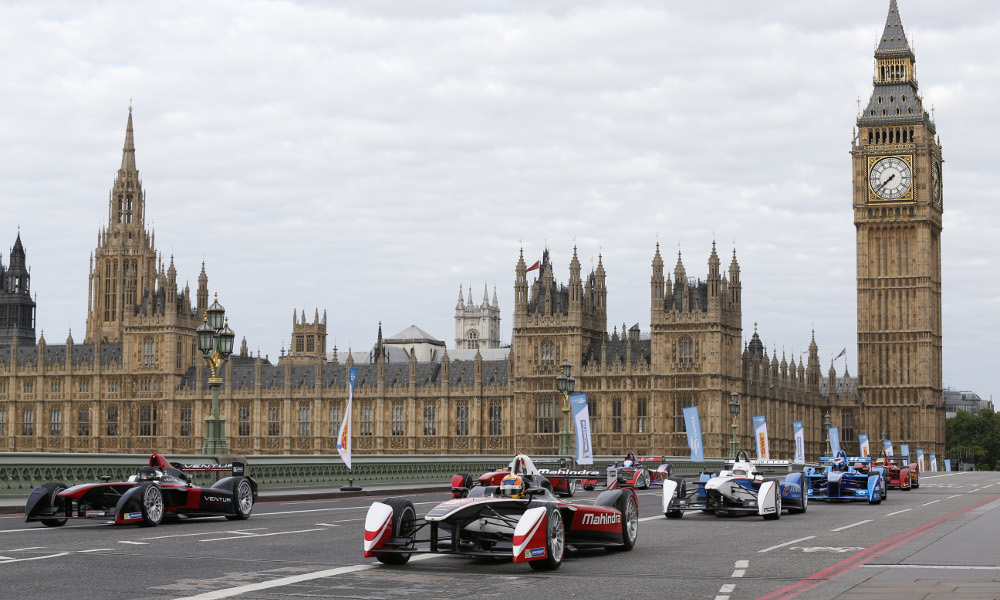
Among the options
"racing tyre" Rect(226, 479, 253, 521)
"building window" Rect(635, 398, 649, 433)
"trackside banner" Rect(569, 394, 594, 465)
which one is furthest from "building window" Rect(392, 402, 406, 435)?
"racing tyre" Rect(226, 479, 253, 521)

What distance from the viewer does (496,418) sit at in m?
88.8

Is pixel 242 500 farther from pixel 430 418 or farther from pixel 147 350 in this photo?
pixel 147 350

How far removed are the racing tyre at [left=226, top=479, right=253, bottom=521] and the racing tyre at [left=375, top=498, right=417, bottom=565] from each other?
8343 mm

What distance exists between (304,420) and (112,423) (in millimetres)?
16865

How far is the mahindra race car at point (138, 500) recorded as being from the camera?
21375 millimetres

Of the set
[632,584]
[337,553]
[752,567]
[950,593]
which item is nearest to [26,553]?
[337,553]

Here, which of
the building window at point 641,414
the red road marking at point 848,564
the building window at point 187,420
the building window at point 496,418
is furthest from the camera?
the building window at point 187,420

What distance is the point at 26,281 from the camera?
14088 centimetres

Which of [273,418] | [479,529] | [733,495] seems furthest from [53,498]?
[273,418]

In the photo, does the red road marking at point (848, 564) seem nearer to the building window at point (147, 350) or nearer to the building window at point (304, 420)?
the building window at point (304, 420)

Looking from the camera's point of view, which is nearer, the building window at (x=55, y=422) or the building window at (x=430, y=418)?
the building window at (x=430, y=418)

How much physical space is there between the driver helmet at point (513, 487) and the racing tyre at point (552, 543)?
4.44ft

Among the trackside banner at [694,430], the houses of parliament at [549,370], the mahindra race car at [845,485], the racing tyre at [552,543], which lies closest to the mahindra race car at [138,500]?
the racing tyre at [552,543]

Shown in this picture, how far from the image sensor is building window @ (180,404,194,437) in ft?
324
